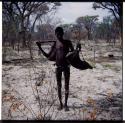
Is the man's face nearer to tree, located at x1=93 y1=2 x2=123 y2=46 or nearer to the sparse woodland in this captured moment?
the sparse woodland

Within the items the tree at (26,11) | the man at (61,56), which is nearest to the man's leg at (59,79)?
the man at (61,56)

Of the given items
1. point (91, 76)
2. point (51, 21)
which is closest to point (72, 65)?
point (91, 76)

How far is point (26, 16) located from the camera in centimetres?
671

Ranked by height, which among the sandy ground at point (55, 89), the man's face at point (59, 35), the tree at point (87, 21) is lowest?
the sandy ground at point (55, 89)

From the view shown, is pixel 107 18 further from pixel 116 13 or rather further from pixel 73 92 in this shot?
pixel 73 92

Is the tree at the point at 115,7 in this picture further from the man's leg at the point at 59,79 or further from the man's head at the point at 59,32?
the man's leg at the point at 59,79

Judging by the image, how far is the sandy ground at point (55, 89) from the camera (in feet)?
21.0

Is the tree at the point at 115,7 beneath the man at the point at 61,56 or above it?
above

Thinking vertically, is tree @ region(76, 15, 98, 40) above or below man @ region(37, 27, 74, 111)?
above

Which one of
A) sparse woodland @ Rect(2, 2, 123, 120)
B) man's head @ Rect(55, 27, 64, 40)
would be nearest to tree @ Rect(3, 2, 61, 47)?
sparse woodland @ Rect(2, 2, 123, 120)

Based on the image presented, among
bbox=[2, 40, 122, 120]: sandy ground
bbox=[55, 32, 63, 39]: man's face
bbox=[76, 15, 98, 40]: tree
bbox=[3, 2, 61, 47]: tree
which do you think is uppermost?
bbox=[3, 2, 61, 47]: tree

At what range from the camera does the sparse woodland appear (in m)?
6.41

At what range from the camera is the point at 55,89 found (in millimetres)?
6551

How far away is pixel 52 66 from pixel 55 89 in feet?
1.27
